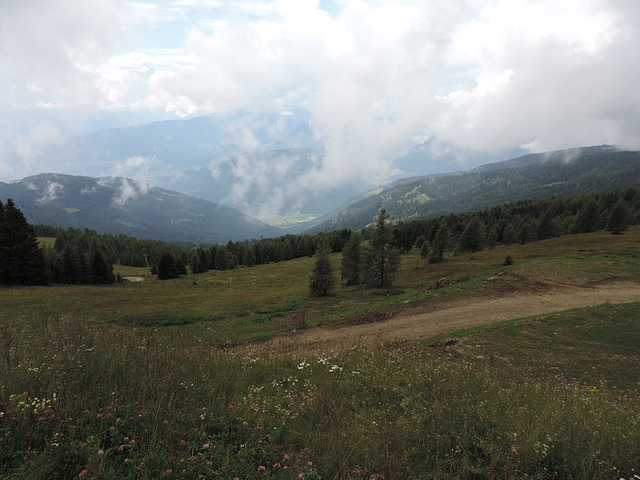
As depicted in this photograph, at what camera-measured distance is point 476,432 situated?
4.10 m

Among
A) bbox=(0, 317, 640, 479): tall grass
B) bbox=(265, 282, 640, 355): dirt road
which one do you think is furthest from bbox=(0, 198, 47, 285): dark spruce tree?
bbox=(0, 317, 640, 479): tall grass

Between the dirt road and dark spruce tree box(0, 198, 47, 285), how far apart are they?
46.2 m

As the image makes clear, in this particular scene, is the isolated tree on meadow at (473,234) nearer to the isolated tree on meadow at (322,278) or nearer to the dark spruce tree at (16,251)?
the isolated tree on meadow at (322,278)

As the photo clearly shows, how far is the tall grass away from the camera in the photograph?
3.00 m

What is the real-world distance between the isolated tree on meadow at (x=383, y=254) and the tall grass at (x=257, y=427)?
29704mm

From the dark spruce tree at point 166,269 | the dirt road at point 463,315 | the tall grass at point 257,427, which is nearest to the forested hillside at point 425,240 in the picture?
the dark spruce tree at point 166,269

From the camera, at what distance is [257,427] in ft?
12.7

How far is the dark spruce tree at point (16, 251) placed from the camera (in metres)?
37.9

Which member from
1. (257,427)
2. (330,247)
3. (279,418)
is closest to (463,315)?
(279,418)

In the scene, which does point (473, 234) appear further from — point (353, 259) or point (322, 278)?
point (322, 278)

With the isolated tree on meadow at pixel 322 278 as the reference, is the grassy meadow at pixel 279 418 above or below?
above

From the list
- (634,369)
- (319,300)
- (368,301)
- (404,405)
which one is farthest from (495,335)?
(319,300)

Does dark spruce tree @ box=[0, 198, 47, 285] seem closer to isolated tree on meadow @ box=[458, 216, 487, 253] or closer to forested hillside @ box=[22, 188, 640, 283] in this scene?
forested hillside @ box=[22, 188, 640, 283]

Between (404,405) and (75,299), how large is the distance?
38.5m
